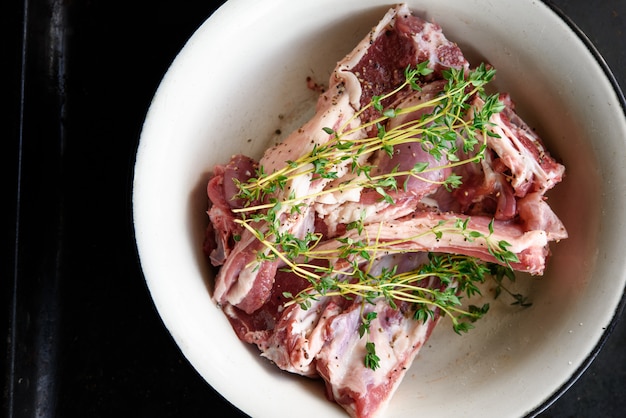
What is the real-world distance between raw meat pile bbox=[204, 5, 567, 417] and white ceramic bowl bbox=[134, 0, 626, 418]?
0.07 meters

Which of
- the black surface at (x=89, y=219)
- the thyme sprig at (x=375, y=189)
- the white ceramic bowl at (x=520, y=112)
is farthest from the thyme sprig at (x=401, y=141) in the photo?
the black surface at (x=89, y=219)

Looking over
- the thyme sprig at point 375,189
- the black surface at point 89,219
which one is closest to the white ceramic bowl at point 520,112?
the thyme sprig at point 375,189

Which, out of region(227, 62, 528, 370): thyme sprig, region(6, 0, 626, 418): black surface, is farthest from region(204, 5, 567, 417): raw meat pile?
region(6, 0, 626, 418): black surface

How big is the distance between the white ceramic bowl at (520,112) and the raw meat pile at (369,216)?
0.24ft

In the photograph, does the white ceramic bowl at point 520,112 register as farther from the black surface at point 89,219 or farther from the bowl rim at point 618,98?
the black surface at point 89,219

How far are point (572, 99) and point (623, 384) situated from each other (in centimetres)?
94

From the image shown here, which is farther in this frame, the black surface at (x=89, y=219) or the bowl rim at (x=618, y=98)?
the black surface at (x=89, y=219)

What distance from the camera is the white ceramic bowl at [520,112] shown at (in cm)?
164

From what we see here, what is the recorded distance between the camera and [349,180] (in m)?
1.66

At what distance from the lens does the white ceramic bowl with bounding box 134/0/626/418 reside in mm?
1636

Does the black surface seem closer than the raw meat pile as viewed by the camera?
No

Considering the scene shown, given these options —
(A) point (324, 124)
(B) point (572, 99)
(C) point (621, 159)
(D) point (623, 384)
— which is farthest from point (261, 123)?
(D) point (623, 384)

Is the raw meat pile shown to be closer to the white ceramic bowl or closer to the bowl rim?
the white ceramic bowl

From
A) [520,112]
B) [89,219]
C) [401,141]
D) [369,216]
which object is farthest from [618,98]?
[89,219]
